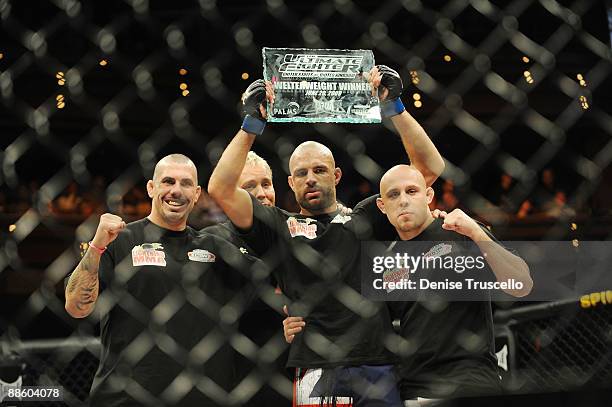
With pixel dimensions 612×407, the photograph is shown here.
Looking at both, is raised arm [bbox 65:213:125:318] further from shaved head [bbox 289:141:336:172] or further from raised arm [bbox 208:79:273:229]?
shaved head [bbox 289:141:336:172]

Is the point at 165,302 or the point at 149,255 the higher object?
the point at 149,255

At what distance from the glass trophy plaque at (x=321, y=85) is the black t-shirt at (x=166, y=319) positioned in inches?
22.1

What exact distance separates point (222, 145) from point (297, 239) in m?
2.27

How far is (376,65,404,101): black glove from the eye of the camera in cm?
174

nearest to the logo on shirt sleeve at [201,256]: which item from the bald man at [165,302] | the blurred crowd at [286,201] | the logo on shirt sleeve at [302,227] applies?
the bald man at [165,302]

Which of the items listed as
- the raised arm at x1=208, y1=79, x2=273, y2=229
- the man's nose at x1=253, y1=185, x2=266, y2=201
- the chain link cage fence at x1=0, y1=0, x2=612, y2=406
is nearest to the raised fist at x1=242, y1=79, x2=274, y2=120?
the raised arm at x1=208, y1=79, x2=273, y2=229

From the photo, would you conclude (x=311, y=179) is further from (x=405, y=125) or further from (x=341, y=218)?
(x=405, y=125)

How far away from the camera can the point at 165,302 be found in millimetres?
1933

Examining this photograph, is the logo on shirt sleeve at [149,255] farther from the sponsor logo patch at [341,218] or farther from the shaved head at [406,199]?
the shaved head at [406,199]

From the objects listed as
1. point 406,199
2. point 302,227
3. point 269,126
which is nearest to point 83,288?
point 302,227

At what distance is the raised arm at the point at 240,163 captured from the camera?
1742mm


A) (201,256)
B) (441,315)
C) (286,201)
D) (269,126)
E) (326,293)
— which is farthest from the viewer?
(269,126)

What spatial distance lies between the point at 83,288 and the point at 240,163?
19.7 inches

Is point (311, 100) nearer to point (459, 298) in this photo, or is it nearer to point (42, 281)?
point (459, 298)
